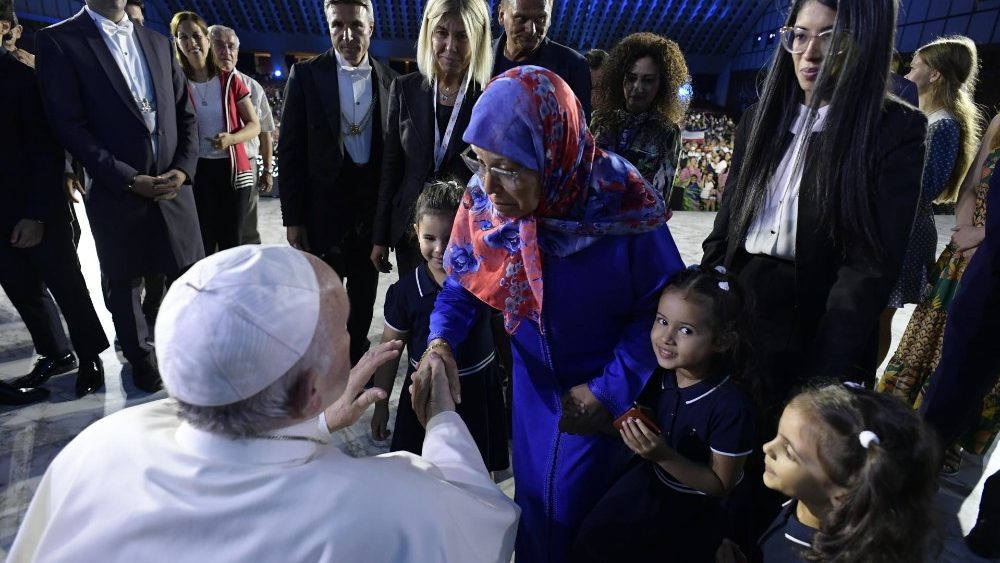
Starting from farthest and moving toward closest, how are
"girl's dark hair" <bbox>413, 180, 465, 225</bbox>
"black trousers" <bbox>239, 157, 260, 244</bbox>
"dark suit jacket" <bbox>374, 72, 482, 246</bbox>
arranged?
"black trousers" <bbox>239, 157, 260, 244</bbox>
"dark suit jacket" <bbox>374, 72, 482, 246</bbox>
"girl's dark hair" <bbox>413, 180, 465, 225</bbox>

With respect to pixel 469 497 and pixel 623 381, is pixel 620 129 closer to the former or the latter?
pixel 623 381

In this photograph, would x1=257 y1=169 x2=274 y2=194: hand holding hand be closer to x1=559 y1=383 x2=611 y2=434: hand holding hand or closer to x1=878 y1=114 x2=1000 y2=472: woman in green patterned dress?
x1=559 y1=383 x2=611 y2=434: hand holding hand

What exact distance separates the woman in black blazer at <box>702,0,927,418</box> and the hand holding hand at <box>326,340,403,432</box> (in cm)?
94

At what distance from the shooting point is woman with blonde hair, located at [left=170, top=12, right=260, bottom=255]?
136 inches

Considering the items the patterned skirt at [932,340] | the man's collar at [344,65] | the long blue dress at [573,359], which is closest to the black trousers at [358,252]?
the man's collar at [344,65]

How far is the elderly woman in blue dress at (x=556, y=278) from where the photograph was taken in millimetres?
1189

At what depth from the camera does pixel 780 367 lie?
4.87ft

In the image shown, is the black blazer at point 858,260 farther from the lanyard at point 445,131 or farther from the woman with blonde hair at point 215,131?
the woman with blonde hair at point 215,131

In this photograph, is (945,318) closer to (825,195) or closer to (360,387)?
(825,195)

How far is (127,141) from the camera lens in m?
2.57

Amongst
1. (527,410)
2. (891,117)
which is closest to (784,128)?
(891,117)

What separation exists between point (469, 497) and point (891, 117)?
1.24 m

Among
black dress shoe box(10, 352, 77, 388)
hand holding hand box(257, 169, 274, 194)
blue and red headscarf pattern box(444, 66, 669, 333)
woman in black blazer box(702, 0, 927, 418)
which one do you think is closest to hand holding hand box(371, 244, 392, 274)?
blue and red headscarf pattern box(444, 66, 669, 333)

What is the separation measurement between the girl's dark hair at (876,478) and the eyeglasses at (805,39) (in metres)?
0.77
